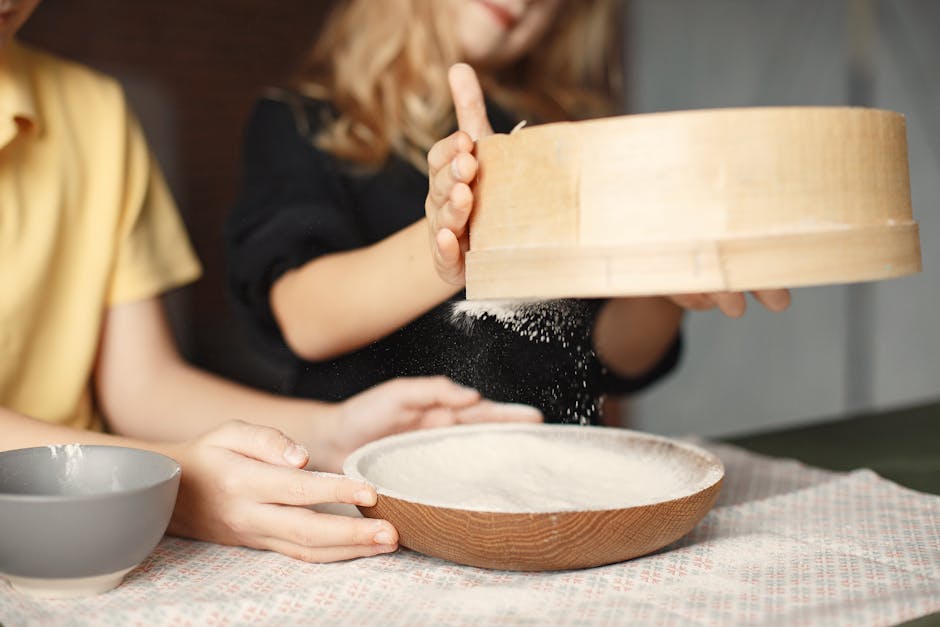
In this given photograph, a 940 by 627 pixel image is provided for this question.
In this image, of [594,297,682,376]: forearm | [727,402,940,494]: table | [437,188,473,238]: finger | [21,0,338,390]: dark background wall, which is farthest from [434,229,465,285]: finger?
[21,0,338,390]: dark background wall

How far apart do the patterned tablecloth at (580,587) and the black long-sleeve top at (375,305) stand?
0.60 feet

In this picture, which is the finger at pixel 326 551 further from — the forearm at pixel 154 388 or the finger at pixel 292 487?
the forearm at pixel 154 388

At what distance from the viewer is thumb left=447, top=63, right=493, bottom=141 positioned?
73 cm

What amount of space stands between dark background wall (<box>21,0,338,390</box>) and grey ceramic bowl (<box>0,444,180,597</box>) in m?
2.56

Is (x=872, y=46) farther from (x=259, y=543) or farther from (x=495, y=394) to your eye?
(x=259, y=543)

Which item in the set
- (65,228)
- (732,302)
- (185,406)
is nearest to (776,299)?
(732,302)

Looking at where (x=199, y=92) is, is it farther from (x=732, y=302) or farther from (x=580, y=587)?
(x=580, y=587)

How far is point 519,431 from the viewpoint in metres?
0.84

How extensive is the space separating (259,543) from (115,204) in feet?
1.56

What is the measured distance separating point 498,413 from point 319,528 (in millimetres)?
249

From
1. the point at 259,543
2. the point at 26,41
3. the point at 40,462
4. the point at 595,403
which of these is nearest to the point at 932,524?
the point at 595,403

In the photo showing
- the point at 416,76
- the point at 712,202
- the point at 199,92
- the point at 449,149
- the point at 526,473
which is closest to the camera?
the point at 712,202

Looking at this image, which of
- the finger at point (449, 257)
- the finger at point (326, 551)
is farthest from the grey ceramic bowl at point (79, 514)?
the finger at point (449, 257)

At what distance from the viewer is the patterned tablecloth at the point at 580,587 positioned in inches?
23.3
